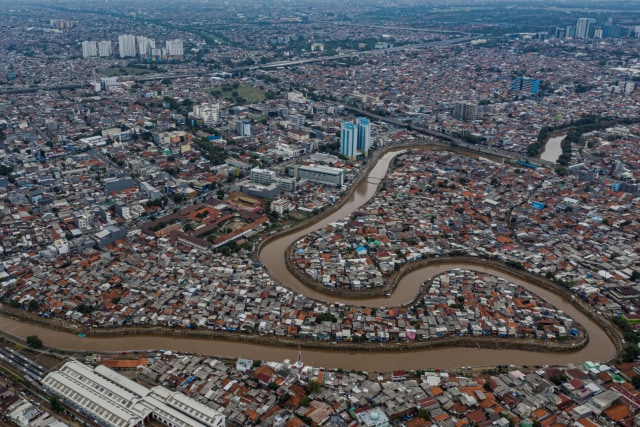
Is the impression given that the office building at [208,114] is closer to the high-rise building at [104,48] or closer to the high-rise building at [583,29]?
the high-rise building at [104,48]

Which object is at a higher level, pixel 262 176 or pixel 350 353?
pixel 262 176

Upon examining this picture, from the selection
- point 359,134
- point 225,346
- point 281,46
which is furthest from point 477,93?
point 225,346

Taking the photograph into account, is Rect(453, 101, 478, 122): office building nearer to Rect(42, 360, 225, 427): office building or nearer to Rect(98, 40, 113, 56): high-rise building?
Rect(42, 360, 225, 427): office building

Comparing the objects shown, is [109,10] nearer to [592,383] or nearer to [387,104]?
[387,104]

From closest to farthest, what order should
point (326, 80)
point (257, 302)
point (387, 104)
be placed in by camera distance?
1. point (257, 302)
2. point (387, 104)
3. point (326, 80)

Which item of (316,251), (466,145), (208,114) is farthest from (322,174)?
(208,114)

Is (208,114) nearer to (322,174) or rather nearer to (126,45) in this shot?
(322,174)

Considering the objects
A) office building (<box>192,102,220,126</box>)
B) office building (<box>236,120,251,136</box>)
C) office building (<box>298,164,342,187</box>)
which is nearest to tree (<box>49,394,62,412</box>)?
office building (<box>298,164,342,187</box>)
